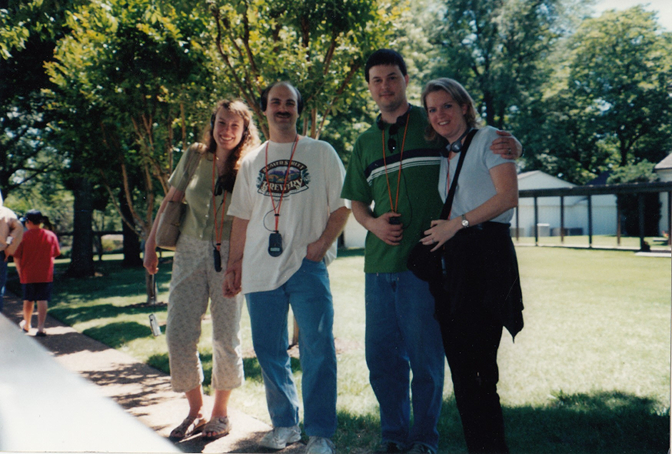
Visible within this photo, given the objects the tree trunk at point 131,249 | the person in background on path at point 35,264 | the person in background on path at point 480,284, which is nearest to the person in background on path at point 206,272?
the person in background on path at point 480,284

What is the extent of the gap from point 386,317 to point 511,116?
403cm

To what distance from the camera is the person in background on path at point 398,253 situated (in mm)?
2707

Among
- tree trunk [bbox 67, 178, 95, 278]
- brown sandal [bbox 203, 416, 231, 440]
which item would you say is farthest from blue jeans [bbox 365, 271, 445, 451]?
tree trunk [bbox 67, 178, 95, 278]

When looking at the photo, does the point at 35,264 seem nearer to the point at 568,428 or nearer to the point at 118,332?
the point at 118,332

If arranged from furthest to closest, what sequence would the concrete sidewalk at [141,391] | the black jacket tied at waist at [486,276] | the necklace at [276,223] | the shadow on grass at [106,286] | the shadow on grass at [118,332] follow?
the shadow on grass at [106,286] < the shadow on grass at [118,332] < the concrete sidewalk at [141,391] < the necklace at [276,223] < the black jacket tied at waist at [486,276]

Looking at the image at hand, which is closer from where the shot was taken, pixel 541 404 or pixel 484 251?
pixel 484 251

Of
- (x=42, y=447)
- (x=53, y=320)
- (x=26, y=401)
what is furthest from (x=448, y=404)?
(x=53, y=320)

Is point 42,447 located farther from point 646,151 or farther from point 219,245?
point 646,151

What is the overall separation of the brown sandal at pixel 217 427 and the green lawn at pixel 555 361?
430 mm

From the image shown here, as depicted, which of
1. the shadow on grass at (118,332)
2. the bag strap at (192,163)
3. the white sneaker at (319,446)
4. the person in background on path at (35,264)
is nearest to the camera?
the white sneaker at (319,446)

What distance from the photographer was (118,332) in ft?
23.8

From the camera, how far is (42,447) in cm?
344

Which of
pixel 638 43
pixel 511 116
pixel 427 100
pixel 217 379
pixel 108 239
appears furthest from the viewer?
pixel 108 239

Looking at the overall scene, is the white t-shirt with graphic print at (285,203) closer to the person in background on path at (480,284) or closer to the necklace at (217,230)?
the necklace at (217,230)
